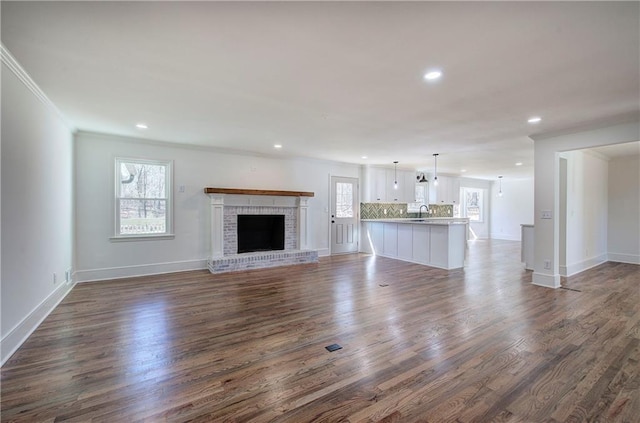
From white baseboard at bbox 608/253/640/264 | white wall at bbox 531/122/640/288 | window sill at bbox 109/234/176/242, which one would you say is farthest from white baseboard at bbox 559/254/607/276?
window sill at bbox 109/234/176/242

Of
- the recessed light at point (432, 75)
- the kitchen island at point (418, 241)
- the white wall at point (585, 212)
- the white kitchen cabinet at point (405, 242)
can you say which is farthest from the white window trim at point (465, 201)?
the recessed light at point (432, 75)

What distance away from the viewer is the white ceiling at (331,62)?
1.76 meters

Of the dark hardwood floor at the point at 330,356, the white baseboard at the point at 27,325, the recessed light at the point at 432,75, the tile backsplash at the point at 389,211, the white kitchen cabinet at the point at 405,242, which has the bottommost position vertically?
the dark hardwood floor at the point at 330,356

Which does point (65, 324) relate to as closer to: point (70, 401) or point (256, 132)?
point (70, 401)

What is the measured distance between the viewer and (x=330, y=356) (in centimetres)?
242

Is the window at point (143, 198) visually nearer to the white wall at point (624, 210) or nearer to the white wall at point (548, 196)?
the white wall at point (548, 196)

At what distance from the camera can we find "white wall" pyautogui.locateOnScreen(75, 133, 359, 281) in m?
4.75

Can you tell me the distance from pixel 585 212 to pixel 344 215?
5241mm

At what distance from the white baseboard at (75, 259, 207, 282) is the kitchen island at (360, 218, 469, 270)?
14.3ft

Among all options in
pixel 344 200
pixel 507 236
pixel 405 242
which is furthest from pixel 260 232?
pixel 507 236

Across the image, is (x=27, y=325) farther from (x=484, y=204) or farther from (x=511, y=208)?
(x=511, y=208)

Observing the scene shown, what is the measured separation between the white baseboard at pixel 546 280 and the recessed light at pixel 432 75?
402cm

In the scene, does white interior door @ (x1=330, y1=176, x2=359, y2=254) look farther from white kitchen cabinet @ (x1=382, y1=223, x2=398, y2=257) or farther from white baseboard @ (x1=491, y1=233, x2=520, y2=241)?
white baseboard @ (x1=491, y1=233, x2=520, y2=241)

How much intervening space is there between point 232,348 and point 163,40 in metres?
2.58
